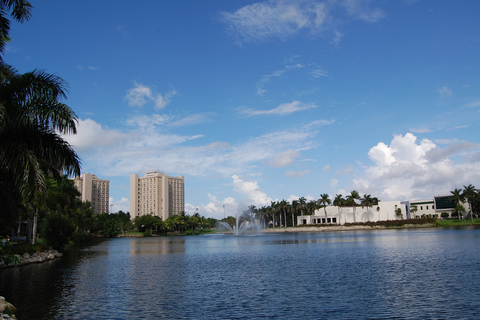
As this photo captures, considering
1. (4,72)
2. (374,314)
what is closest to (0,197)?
(4,72)

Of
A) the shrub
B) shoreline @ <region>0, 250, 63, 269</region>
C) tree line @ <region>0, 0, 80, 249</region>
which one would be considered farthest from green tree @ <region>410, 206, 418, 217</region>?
tree line @ <region>0, 0, 80, 249</region>

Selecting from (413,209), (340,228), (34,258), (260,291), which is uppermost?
(413,209)

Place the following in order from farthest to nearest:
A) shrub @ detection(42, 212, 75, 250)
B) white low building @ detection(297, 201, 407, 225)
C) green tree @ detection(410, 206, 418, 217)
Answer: green tree @ detection(410, 206, 418, 217), white low building @ detection(297, 201, 407, 225), shrub @ detection(42, 212, 75, 250)

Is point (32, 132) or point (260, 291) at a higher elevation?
point (32, 132)

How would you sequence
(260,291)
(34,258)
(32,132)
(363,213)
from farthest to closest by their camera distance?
(363,213) < (34,258) < (260,291) < (32,132)

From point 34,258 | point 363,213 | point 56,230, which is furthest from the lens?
point 363,213

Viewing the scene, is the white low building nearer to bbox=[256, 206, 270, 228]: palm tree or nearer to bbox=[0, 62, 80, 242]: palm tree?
bbox=[256, 206, 270, 228]: palm tree

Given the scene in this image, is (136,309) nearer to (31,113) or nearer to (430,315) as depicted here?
(31,113)

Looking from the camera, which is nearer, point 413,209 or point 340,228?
point 340,228

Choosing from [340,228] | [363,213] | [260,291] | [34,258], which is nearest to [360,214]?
[363,213]

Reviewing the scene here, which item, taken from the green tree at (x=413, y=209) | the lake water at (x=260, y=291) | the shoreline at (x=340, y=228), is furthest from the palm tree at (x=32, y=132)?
the green tree at (x=413, y=209)

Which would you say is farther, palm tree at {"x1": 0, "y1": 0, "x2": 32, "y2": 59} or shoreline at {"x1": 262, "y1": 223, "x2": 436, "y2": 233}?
shoreline at {"x1": 262, "y1": 223, "x2": 436, "y2": 233}

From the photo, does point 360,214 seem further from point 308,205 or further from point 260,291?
point 260,291

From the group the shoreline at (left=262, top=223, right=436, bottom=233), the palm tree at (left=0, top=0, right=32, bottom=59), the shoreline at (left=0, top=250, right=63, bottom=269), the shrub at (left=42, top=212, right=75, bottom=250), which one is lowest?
the shoreline at (left=262, top=223, right=436, bottom=233)
